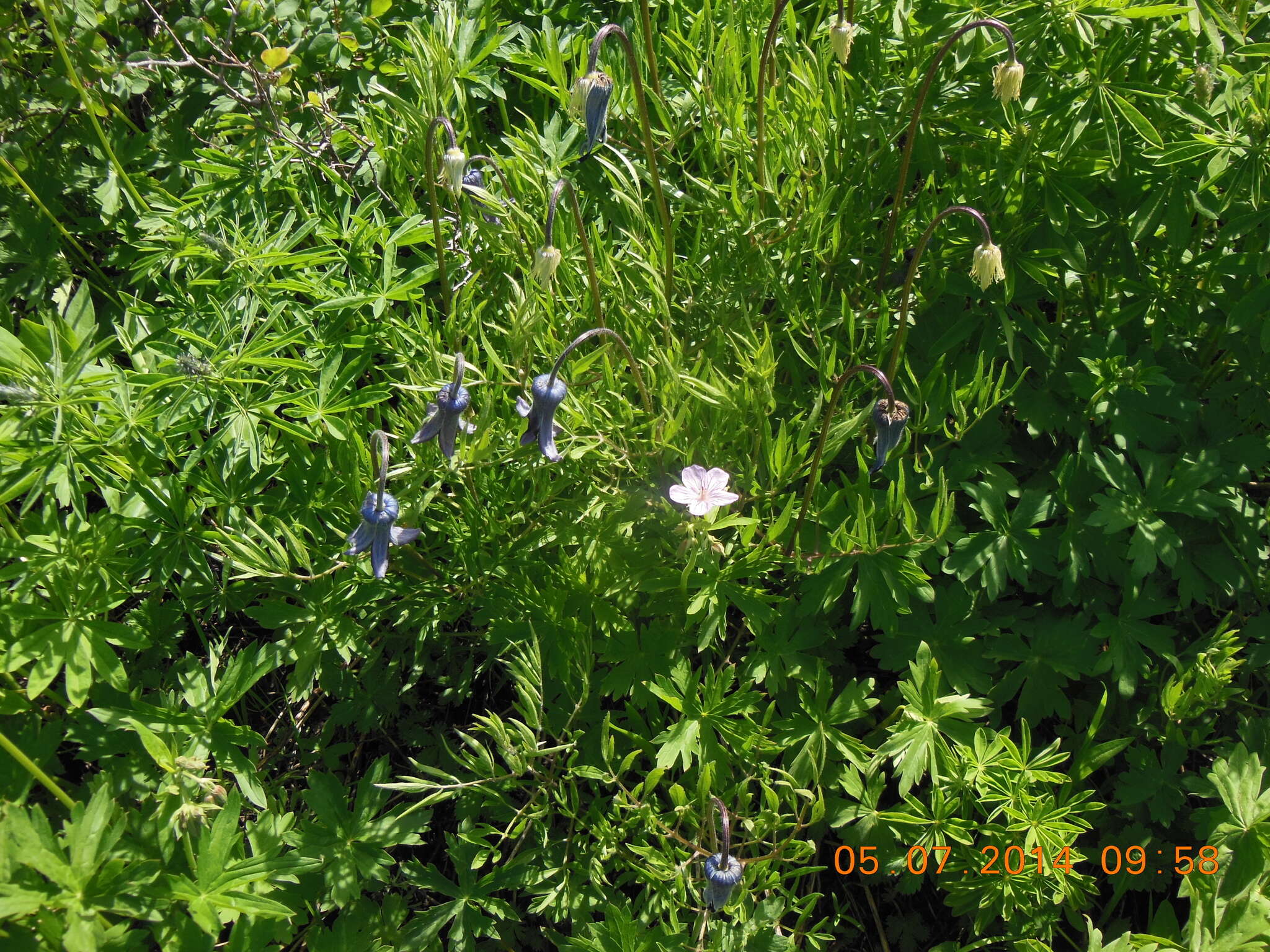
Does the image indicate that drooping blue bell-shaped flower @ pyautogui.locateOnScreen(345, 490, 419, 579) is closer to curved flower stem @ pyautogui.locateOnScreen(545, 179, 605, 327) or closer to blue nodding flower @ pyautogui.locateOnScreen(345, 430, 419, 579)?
blue nodding flower @ pyautogui.locateOnScreen(345, 430, 419, 579)

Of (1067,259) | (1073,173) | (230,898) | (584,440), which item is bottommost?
(230,898)

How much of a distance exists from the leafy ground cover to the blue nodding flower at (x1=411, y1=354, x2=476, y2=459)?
1cm

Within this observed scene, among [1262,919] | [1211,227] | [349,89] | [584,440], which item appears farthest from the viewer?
[349,89]

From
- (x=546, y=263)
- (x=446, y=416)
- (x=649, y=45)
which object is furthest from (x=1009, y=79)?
(x=446, y=416)

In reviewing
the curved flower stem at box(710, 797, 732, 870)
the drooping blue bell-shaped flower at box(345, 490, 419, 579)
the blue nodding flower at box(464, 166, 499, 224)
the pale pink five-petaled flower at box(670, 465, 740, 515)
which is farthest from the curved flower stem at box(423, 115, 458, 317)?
the curved flower stem at box(710, 797, 732, 870)

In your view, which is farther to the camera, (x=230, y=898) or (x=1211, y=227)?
(x=1211, y=227)

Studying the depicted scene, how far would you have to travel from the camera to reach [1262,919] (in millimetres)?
2053

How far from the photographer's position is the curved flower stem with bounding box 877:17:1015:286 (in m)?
1.91

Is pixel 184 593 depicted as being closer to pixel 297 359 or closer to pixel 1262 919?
pixel 297 359

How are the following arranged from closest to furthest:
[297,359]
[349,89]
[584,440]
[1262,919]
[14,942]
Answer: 1. [14,942]
2. [1262,919]
3. [584,440]
4. [297,359]
5. [349,89]

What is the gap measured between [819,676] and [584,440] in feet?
2.73


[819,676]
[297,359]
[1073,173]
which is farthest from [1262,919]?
[297,359]

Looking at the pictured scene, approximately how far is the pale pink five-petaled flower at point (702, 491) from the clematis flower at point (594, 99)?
77 cm

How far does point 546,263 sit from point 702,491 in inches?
24.6
